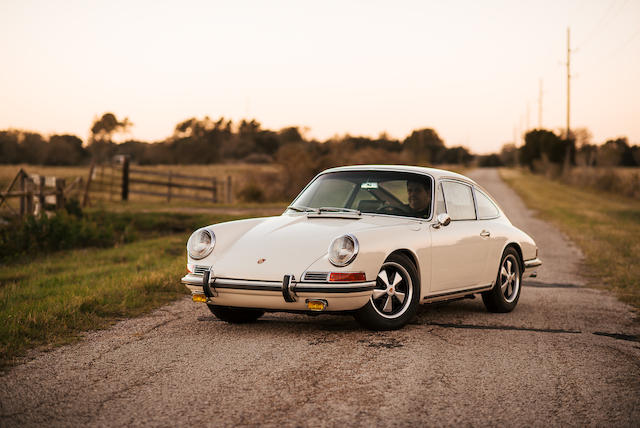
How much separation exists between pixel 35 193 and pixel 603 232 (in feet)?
48.9

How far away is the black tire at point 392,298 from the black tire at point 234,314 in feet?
3.54

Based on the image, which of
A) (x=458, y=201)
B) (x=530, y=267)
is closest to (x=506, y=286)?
(x=530, y=267)

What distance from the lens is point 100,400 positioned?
169 inches

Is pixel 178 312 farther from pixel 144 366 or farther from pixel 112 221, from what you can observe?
pixel 112 221

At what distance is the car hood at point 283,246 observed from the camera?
595 cm

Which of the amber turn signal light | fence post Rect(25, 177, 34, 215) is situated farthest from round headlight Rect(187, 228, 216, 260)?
fence post Rect(25, 177, 34, 215)

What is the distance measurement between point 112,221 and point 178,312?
1408 centimetres

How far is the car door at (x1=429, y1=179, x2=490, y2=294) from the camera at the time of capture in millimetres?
6898

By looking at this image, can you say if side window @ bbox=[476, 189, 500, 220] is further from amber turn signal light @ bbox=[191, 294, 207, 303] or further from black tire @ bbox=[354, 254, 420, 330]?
amber turn signal light @ bbox=[191, 294, 207, 303]

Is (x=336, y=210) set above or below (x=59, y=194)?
above

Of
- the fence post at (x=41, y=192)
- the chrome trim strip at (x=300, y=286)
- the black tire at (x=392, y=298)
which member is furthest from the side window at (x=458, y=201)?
the fence post at (x=41, y=192)

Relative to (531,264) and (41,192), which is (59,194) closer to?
(41,192)

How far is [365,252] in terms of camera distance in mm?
5949

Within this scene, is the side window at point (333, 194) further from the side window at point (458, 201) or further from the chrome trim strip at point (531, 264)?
the chrome trim strip at point (531, 264)
